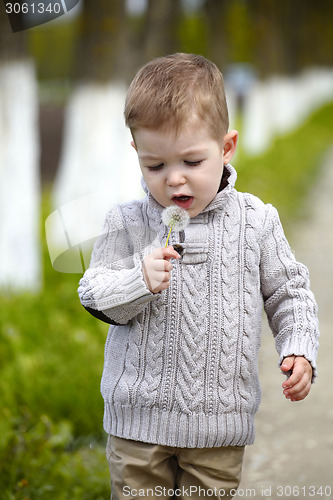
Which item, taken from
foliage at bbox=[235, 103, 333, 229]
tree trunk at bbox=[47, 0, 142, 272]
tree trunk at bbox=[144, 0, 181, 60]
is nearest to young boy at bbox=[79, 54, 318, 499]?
tree trunk at bbox=[47, 0, 142, 272]

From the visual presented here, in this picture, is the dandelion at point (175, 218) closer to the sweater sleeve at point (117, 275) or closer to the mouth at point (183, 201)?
the mouth at point (183, 201)

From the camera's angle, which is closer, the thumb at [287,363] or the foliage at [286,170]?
the thumb at [287,363]

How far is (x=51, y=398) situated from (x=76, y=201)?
1.93m

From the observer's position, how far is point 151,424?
2258mm

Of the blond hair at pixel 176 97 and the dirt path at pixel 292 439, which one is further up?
the blond hair at pixel 176 97

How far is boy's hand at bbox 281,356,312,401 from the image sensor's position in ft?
7.18

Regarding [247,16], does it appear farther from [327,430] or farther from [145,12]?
[327,430]

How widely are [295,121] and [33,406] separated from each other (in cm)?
2341

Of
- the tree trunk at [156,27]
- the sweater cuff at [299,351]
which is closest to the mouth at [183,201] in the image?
the sweater cuff at [299,351]

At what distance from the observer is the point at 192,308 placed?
2.23 meters

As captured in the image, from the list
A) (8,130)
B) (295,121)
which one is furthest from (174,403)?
(295,121)

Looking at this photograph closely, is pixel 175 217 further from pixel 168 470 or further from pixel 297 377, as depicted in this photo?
pixel 168 470

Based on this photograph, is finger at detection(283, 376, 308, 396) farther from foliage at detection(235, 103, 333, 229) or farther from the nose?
foliage at detection(235, 103, 333, 229)

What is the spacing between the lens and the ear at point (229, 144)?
88.1 inches
